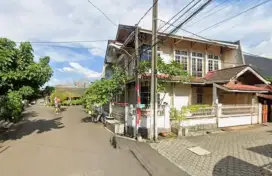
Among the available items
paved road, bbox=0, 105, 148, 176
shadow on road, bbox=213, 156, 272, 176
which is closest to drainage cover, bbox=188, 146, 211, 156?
shadow on road, bbox=213, 156, 272, 176

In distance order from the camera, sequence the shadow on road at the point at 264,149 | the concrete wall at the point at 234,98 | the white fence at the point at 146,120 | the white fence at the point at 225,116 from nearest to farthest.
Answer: the shadow on road at the point at 264,149
the white fence at the point at 146,120
the white fence at the point at 225,116
the concrete wall at the point at 234,98

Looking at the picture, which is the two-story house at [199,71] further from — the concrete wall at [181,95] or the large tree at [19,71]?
the large tree at [19,71]

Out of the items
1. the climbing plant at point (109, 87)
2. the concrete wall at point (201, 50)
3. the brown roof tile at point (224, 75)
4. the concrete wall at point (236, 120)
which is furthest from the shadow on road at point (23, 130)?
the brown roof tile at point (224, 75)

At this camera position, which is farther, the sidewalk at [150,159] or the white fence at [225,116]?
the white fence at [225,116]

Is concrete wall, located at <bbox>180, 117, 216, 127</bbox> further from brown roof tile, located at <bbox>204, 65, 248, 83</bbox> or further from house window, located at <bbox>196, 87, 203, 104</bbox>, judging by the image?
house window, located at <bbox>196, 87, 203, 104</bbox>

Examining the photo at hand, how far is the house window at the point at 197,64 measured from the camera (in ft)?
56.1

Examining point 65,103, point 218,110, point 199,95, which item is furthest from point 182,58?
point 65,103

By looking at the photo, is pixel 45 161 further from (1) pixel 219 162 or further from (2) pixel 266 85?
(2) pixel 266 85

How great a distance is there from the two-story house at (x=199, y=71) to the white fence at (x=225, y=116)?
871 millimetres

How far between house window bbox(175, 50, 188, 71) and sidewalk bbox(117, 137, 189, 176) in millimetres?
9205

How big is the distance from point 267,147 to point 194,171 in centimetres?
467

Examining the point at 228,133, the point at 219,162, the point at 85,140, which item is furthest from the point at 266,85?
the point at 85,140

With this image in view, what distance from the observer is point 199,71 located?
682 inches

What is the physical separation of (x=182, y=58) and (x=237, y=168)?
457 inches
